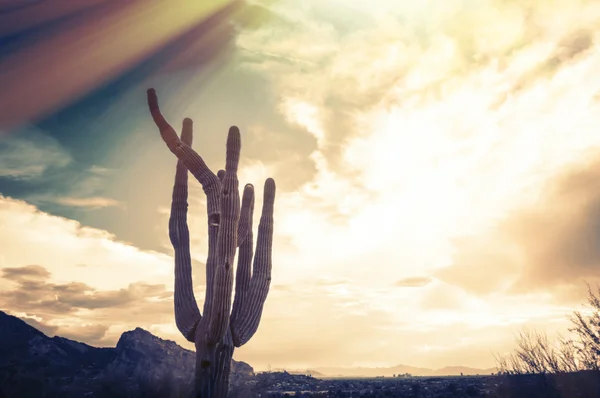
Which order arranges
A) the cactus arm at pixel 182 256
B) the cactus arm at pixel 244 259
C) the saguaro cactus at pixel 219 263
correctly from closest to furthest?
1. the saguaro cactus at pixel 219 263
2. the cactus arm at pixel 182 256
3. the cactus arm at pixel 244 259

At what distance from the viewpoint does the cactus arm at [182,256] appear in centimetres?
968

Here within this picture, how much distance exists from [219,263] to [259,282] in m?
1.91

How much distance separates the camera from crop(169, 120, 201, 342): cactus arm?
31.8 ft

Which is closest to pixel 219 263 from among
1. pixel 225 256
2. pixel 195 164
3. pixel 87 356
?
pixel 225 256

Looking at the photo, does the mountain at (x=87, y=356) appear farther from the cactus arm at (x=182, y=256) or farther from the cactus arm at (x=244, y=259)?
the cactus arm at (x=244, y=259)

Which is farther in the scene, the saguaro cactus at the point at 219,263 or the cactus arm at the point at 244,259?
the cactus arm at the point at 244,259

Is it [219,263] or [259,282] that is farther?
[259,282]

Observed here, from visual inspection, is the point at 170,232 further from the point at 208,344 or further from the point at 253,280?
the point at 208,344

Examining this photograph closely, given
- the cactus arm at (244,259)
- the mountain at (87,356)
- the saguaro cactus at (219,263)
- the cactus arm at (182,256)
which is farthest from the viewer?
the mountain at (87,356)

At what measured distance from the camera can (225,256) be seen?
9133 mm

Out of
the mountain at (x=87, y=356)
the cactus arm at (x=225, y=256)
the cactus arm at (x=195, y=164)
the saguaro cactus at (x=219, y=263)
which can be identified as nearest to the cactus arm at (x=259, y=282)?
the saguaro cactus at (x=219, y=263)

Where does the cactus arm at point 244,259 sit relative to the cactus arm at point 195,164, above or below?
below

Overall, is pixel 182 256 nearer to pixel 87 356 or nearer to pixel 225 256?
pixel 225 256

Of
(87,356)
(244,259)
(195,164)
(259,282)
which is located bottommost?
(259,282)
